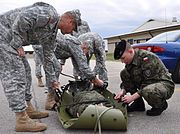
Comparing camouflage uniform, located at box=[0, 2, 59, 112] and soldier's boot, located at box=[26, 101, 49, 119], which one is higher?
camouflage uniform, located at box=[0, 2, 59, 112]

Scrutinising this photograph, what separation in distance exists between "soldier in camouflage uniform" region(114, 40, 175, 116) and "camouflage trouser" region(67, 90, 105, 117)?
1.17ft

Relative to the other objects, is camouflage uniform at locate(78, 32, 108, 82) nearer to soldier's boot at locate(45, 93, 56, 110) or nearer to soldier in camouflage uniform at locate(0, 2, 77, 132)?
soldier's boot at locate(45, 93, 56, 110)

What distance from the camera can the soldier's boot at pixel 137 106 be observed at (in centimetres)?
481

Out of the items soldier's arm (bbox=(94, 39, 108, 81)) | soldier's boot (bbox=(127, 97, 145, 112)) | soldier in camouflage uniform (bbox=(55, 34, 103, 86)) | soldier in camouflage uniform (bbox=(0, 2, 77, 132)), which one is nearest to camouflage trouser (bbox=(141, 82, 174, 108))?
soldier's boot (bbox=(127, 97, 145, 112))

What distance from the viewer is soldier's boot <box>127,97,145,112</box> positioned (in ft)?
15.8

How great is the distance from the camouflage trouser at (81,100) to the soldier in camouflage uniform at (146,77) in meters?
0.36

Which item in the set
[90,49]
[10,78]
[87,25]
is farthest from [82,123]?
[87,25]

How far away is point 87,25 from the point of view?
22.9ft

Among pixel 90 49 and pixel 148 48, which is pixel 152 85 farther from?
pixel 148 48

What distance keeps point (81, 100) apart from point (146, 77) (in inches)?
36.2

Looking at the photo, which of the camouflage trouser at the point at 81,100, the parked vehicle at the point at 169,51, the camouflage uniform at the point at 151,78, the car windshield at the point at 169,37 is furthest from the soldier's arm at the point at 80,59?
the car windshield at the point at 169,37

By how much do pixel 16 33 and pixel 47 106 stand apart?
1719 mm

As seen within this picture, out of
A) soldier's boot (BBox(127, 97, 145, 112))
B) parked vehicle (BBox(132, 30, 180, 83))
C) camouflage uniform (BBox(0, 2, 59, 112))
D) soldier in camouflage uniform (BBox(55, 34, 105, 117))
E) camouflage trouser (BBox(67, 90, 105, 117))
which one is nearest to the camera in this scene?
camouflage uniform (BBox(0, 2, 59, 112))

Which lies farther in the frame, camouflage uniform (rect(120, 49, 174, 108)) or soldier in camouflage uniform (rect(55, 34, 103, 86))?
soldier in camouflage uniform (rect(55, 34, 103, 86))
